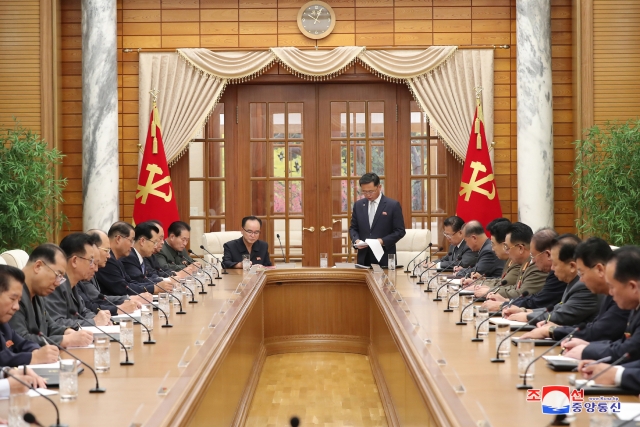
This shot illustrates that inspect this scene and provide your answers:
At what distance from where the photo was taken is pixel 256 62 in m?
8.66

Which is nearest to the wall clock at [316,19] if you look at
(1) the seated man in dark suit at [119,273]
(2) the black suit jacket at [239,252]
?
(2) the black suit jacket at [239,252]

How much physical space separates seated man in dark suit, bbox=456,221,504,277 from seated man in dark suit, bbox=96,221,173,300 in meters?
2.32

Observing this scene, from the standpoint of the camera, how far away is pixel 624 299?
10.5 ft

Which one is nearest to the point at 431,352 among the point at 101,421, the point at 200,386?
the point at 200,386

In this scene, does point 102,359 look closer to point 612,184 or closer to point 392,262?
point 392,262

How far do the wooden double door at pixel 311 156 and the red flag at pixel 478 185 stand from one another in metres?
0.84

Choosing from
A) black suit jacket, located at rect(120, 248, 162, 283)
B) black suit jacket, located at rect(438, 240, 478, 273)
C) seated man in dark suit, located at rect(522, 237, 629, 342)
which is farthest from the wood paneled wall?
seated man in dark suit, located at rect(522, 237, 629, 342)

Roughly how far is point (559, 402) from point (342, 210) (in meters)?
6.65

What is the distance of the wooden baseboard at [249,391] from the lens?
15.3 feet

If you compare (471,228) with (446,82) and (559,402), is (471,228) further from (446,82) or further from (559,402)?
(559,402)

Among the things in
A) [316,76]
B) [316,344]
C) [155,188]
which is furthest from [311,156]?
[316,344]

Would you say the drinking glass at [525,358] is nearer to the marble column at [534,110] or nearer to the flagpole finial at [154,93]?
the marble column at [534,110]

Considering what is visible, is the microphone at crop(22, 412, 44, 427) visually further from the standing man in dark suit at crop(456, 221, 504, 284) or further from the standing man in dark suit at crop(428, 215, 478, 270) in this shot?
the standing man in dark suit at crop(428, 215, 478, 270)

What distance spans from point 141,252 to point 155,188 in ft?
6.62
